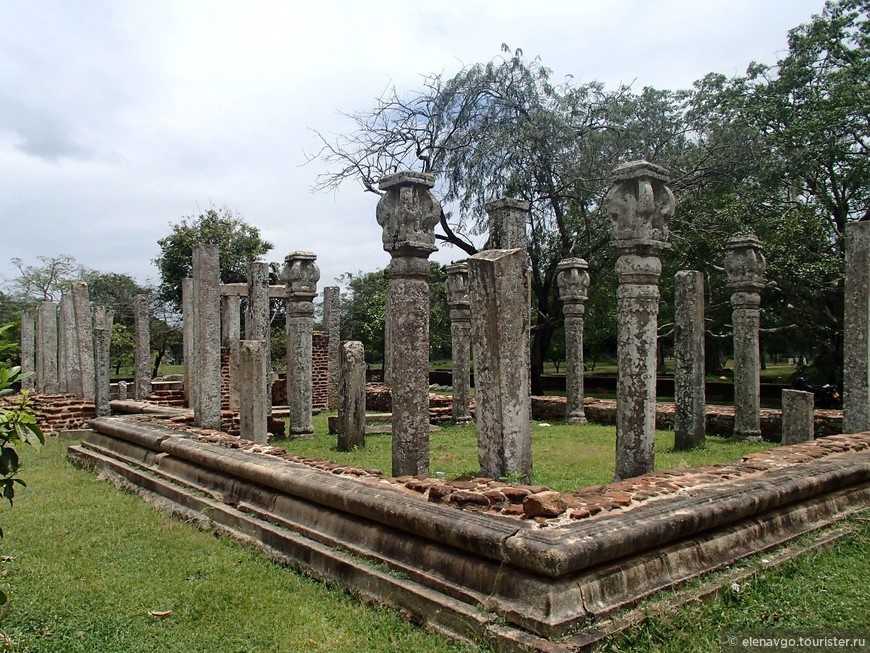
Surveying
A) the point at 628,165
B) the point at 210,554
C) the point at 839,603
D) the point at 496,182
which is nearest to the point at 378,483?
the point at 210,554

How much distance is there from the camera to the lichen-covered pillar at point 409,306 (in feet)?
21.9

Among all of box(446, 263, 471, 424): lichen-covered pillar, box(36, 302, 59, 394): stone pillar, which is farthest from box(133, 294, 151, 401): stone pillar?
box(446, 263, 471, 424): lichen-covered pillar

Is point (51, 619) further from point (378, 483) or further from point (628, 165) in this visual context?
point (628, 165)

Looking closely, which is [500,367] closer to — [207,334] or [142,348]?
[207,334]

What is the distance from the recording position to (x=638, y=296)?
21.7ft

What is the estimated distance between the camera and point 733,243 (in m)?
10.9

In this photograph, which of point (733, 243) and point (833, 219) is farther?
point (833, 219)

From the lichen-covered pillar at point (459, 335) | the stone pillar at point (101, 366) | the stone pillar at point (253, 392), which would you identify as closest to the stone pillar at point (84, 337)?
the stone pillar at point (101, 366)

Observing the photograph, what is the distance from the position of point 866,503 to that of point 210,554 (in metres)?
5.46

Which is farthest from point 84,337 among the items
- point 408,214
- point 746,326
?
point 746,326

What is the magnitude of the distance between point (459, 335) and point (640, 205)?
8.26 m

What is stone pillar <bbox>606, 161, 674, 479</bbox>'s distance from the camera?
21.3ft

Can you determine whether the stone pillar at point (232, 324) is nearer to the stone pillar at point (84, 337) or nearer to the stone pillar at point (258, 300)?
the stone pillar at point (258, 300)

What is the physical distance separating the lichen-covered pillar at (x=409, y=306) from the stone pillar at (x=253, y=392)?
353 centimetres
